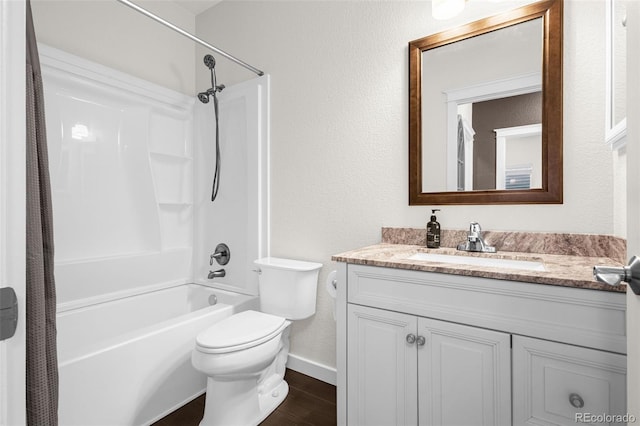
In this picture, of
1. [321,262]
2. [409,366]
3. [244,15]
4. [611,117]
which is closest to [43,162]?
[409,366]

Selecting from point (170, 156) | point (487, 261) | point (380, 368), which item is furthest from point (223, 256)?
point (487, 261)

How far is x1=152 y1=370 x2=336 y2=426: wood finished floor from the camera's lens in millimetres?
1688

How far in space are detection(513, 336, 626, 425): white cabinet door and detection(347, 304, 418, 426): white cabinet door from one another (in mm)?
347

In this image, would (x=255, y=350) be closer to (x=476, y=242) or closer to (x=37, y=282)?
(x=37, y=282)

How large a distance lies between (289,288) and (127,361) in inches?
34.0

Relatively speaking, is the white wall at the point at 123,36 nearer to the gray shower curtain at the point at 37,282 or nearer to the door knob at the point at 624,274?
the gray shower curtain at the point at 37,282

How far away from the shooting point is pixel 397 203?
1.82 m

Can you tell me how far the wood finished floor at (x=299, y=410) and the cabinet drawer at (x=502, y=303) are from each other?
0.78 metres

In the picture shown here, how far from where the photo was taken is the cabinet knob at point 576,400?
38.4 inches

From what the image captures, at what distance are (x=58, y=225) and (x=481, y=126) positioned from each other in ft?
7.99

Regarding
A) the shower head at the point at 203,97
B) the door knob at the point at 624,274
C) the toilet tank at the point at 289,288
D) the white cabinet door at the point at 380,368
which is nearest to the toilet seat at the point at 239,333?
the toilet tank at the point at 289,288

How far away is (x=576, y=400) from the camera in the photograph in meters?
0.98
